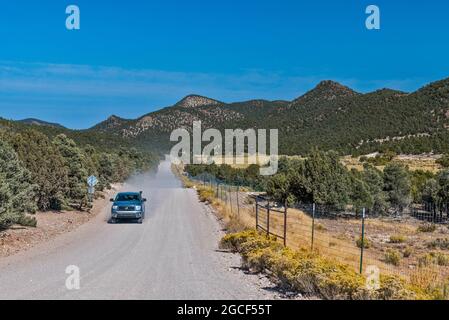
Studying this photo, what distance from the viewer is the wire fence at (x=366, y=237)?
57.9 feet

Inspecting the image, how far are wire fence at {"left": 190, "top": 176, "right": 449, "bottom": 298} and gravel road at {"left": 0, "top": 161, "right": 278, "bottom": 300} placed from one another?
2.86 m

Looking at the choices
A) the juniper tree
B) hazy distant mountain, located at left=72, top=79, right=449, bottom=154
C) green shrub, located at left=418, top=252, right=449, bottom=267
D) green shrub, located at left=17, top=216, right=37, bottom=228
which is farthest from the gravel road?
hazy distant mountain, located at left=72, top=79, right=449, bottom=154

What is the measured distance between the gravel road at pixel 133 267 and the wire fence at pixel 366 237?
2.86 meters

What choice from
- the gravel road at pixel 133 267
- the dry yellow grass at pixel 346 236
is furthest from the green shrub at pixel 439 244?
the gravel road at pixel 133 267

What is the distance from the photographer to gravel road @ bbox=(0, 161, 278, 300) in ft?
34.3

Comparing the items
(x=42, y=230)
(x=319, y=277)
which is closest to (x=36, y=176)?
(x=42, y=230)

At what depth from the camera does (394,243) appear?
29.9 meters

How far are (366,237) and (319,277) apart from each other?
866 inches

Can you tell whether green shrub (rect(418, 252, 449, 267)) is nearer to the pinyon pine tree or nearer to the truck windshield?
the truck windshield

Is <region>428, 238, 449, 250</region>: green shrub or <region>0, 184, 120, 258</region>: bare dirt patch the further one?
A: <region>428, 238, 449, 250</region>: green shrub

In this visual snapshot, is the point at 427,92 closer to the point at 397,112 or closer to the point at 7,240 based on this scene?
the point at 397,112

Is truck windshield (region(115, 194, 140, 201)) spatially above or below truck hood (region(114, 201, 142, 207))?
above

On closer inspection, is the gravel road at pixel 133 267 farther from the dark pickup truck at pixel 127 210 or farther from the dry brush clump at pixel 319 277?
the dark pickup truck at pixel 127 210
